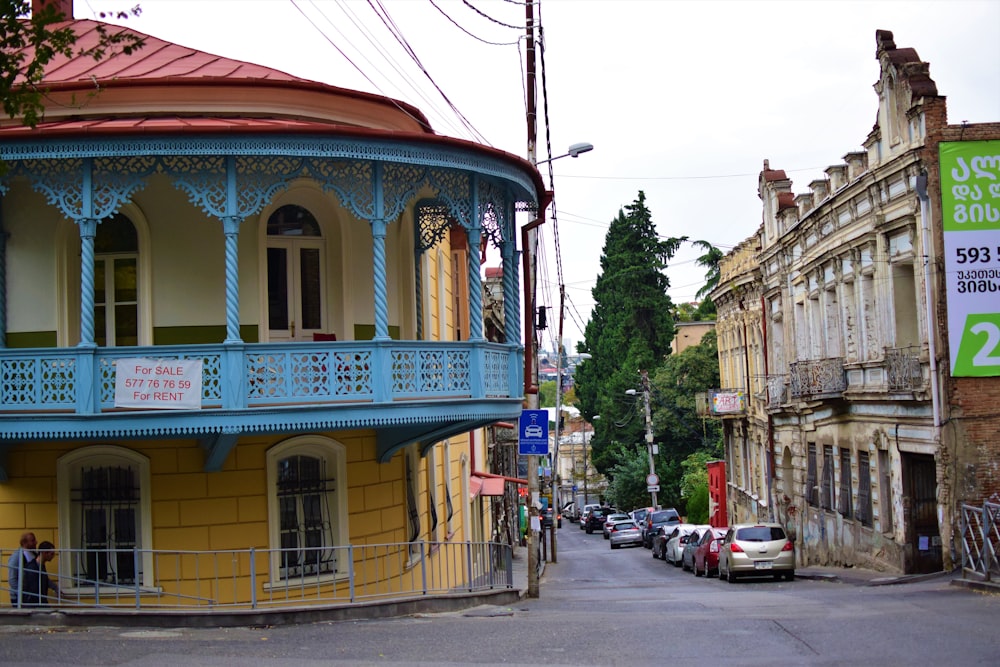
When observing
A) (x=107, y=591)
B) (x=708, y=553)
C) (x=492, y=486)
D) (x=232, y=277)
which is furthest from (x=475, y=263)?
(x=708, y=553)

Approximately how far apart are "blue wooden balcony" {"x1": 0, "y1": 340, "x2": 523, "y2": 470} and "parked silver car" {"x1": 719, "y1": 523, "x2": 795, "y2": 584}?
14.0 m

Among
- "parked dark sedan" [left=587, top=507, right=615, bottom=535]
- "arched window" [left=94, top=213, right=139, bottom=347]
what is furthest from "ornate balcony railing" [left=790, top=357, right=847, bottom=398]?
"parked dark sedan" [left=587, top=507, right=615, bottom=535]

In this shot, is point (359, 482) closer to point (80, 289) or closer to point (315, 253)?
point (315, 253)

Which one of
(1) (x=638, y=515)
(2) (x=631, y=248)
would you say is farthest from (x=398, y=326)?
(2) (x=631, y=248)

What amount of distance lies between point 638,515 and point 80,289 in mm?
49999

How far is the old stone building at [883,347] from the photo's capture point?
73.5ft

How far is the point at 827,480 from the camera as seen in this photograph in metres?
31.9

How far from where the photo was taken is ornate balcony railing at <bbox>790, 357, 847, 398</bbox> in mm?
28484

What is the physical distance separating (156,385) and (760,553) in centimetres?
1695

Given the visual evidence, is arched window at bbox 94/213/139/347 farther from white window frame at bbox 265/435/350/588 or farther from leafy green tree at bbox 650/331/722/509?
leafy green tree at bbox 650/331/722/509

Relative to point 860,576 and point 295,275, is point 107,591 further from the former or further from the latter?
point 860,576

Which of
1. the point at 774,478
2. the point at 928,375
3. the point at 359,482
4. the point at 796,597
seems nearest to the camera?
the point at 359,482

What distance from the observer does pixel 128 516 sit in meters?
15.5

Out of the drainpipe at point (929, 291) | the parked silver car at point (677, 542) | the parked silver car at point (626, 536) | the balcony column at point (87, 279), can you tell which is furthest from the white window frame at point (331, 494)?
the parked silver car at point (626, 536)
